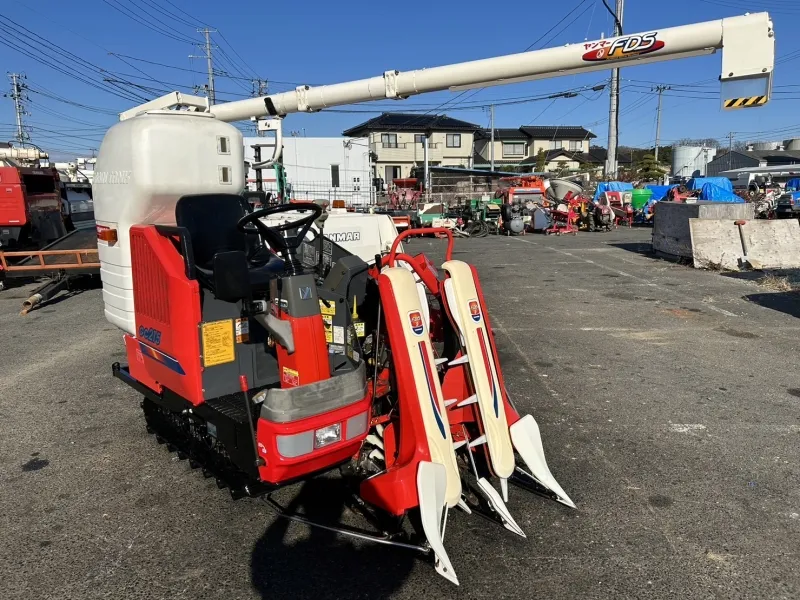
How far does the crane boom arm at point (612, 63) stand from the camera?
5.05 m

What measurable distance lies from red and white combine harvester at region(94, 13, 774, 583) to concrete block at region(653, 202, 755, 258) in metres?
11.1

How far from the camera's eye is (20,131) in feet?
155

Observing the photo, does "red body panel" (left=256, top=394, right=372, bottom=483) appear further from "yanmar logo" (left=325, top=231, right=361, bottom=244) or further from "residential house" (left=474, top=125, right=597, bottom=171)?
"residential house" (left=474, top=125, right=597, bottom=171)

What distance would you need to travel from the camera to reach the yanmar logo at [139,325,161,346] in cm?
347

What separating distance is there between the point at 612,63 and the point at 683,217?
8724mm

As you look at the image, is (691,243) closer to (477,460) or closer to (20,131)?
(477,460)

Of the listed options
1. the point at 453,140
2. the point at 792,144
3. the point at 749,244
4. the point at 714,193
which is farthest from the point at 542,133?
the point at 749,244

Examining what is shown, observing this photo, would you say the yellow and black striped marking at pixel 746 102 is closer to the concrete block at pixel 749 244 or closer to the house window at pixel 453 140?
the concrete block at pixel 749 244

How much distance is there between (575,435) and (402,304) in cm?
213

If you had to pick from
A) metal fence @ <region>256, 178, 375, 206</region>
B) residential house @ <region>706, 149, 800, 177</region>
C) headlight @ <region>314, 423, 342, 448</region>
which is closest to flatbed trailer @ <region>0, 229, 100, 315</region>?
headlight @ <region>314, 423, 342, 448</region>

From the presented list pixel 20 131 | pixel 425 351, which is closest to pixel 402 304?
pixel 425 351

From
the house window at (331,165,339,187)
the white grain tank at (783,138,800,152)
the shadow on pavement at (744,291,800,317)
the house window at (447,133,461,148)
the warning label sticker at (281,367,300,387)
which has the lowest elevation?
the shadow on pavement at (744,291,800,317)

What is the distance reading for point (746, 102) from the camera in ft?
17.1

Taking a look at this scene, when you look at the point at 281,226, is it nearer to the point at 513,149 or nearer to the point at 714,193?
the point at 714,193
